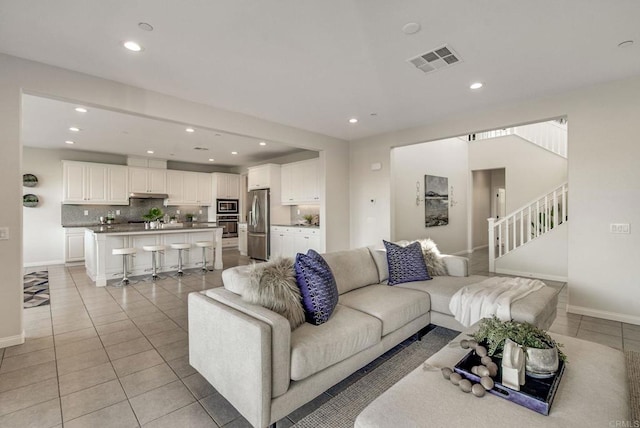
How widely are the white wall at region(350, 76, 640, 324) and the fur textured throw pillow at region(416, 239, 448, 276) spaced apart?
5.56 feet

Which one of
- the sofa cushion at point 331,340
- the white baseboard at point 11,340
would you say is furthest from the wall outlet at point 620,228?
the white baseboard at point 11,340

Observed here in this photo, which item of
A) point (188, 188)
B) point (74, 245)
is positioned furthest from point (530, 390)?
point (188, 188)

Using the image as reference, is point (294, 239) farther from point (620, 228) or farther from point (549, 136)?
point (549, 136)

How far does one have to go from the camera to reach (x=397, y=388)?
54.6 inches

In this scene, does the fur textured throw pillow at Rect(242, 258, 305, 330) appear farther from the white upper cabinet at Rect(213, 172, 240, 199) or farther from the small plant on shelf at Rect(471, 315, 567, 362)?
the white upper cabinet at Rect(213, 172, 240, 199)

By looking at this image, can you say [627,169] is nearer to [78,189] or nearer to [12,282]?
[12,282]

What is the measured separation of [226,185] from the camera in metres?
9.31

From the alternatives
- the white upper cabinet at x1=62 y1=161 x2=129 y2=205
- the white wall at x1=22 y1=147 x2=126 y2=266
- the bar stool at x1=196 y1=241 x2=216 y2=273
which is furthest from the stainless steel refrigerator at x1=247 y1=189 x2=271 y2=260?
the white wall at x1=22 y1=147 x2=126 y2=266

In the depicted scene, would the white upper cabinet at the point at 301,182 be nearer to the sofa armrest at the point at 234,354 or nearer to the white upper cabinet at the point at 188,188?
the white upper cabinet at the point at 188,188

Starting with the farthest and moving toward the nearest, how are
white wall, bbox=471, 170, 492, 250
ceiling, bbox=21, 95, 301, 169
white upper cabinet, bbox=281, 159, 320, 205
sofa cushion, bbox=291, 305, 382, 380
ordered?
white wall, bbox=471, 170, 492, 250, white upper cabinet, bbox=281, 159, 320, 205, ceiling, bbox=21, 95, 301, 169, sofa cushion, bbox=291, 305, 382, 380

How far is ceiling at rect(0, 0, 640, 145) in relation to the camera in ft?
7.02

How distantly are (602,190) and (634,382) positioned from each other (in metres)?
2.25

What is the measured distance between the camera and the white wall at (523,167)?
275 inches

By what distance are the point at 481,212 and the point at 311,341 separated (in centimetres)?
939
